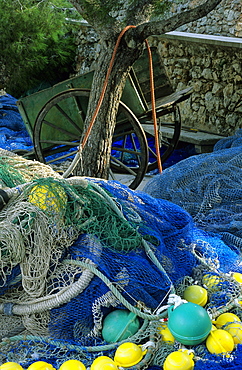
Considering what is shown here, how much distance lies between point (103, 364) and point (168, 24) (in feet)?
10.9

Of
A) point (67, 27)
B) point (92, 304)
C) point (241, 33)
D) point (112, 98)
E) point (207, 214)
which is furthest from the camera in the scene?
point (67, 27)

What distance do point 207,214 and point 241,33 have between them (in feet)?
19.2

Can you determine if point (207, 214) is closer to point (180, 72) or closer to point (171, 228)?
point (171, 228)

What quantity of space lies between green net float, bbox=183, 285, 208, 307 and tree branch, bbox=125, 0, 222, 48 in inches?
108

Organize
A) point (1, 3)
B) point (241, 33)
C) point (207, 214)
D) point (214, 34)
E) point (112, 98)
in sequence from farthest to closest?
point (1, 3) → point (214, 34) → point (241, 33) → point (112, 98) → point (207, 214)

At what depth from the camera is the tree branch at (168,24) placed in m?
4.01

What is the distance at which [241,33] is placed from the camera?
8.09 metres

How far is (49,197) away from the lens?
A: 2.35 metres

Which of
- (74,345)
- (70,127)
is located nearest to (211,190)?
(74,345)

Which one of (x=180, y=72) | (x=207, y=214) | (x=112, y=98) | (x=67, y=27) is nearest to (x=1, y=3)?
(x=67, y=27)

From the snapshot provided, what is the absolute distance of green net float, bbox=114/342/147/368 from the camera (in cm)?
195

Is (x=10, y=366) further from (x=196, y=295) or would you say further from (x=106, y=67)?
(x=106, y=67)

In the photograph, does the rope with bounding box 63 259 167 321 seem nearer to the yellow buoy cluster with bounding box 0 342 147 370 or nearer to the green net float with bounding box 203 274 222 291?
the yellow buoy cluster with bounding box 0 342 147 370

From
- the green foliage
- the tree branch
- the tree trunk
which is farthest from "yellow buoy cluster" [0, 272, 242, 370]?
the green foliage
